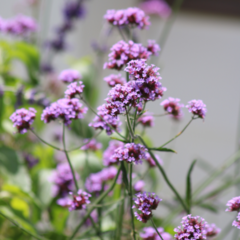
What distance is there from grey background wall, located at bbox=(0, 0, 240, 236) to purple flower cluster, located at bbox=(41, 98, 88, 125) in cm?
136

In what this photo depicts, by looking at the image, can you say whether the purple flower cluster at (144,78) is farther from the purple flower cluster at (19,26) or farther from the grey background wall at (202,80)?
the grey background wall at (202,80)

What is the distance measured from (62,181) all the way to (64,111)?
0.27m

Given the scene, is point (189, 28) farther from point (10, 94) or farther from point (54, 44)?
point (10, 94)

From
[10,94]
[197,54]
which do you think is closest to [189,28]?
[197,54]

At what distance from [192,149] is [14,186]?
4.50 feet

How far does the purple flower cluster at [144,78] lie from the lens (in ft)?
1.13

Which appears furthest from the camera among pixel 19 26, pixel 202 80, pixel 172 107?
pixel 202 80

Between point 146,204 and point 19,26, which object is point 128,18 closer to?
point 146,204

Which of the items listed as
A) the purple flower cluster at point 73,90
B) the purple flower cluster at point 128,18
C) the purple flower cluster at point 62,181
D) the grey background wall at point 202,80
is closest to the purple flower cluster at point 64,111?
the purple flower cluster at point 73,90

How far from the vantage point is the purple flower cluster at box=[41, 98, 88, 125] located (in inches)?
15.7

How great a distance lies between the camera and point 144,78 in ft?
1.13

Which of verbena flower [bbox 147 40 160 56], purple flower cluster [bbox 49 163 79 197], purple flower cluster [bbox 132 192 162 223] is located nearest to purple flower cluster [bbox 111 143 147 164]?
purple flower cluster [bbox 132 192 162 223]

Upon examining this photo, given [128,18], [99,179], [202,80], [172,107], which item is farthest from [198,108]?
[202,80]

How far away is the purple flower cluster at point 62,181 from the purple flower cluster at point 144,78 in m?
0.33
